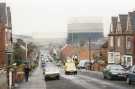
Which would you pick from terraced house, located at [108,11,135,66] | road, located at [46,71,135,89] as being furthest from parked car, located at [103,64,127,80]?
terraced house, located at [108,11,135,66]

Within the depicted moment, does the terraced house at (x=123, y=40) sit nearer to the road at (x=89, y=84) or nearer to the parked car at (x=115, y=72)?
the parked car at (x=115, y=72)

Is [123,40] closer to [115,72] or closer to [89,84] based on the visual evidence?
[115,72]

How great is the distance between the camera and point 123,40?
276 feet

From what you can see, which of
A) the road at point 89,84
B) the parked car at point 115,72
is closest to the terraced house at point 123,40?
the parked car at point 115,72

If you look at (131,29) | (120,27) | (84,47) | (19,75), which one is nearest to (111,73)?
(19,75)

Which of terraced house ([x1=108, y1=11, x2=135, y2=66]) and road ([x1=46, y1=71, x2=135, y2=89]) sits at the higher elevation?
terraced house ([x1=108, y1=11, x2=135, y2=66])

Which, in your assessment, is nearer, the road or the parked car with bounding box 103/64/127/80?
the road

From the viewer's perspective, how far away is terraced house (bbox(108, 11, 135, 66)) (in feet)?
265

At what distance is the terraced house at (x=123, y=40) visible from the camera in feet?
265

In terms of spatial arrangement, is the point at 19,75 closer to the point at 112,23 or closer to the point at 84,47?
the point at 112,23

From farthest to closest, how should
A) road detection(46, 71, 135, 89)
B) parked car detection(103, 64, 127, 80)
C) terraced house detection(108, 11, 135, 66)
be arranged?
terraced house detection(108, 11, 135, 66)
parked car detection(103, 64, 127, 80)
road detection(46, 71, 135, 89)

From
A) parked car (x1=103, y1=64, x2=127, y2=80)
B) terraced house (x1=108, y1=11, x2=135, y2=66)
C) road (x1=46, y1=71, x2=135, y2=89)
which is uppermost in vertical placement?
terraced house (x1=108, y1=11, x2=135, y2=66)

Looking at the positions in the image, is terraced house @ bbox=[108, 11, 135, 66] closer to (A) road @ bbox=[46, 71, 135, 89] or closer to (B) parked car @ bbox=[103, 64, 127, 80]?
(B) parked car @ bbox=[103, 64, 127, 80]

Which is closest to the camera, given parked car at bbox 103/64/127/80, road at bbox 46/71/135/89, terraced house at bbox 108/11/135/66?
road at bbox 46/71/135/89
